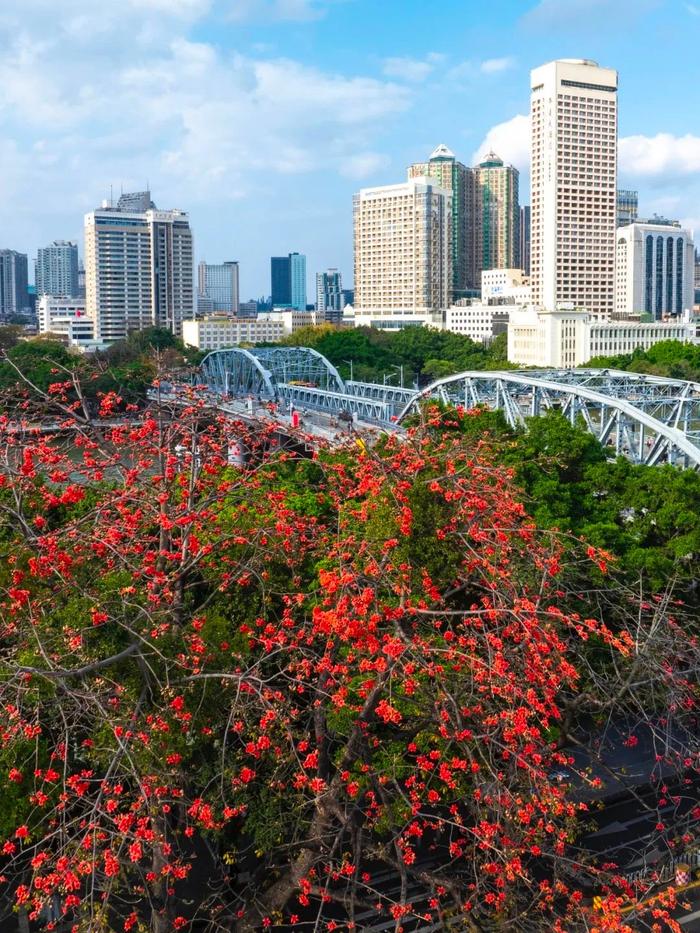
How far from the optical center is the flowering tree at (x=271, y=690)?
8.84 meters

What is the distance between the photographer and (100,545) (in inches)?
393

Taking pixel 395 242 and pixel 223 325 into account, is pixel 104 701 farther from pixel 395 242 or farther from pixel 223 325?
pixel 395 242

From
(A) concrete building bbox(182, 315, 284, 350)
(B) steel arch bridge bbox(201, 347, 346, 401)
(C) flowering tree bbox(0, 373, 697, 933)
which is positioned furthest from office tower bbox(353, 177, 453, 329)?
(C) flowering tree bbox(0, 373, 697, 933)

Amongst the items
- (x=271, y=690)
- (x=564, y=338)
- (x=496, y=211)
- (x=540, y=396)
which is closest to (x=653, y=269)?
(x=564, y=338)

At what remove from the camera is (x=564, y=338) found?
87625mm

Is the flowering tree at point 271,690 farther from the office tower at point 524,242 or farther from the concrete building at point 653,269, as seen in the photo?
the office tower at point 524,242

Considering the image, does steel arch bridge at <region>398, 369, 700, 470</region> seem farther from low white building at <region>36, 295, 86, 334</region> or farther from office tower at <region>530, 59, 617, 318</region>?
low white building at <region>36, 295, 86, 334</region>

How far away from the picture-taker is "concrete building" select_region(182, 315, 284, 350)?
12012 centimetres

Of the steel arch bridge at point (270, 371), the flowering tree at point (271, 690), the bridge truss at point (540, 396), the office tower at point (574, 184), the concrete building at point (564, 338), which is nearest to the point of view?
the flowering tree at point (271, 690)

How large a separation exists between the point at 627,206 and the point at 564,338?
95.3 m

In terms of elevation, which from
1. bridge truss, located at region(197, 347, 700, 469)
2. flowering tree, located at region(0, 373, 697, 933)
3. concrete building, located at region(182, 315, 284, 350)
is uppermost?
concrete building, located at region(182, 315, 284, 350)

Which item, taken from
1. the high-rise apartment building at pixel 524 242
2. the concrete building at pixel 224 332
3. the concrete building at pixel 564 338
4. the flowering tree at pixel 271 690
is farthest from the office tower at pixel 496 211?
the flowering tree at pixel 271 690

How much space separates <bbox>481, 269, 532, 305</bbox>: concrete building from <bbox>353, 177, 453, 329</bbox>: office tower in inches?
253

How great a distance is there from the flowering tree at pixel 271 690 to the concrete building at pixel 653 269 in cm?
11313
